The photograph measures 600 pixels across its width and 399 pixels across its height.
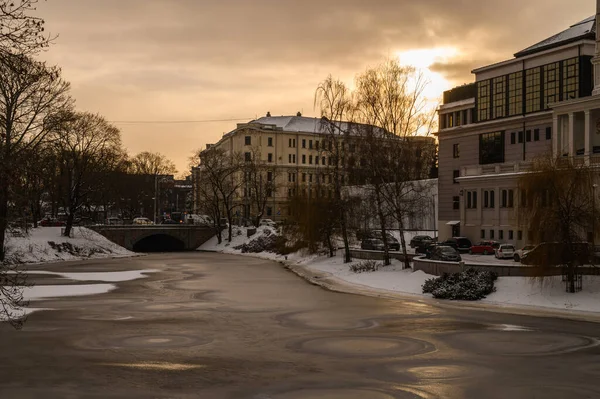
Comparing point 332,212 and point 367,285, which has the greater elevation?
point 332,212

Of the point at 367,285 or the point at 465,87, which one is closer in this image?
the point at 367,285

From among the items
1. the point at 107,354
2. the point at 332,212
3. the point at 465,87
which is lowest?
the point at 107,354

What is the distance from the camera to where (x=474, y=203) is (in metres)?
74.1

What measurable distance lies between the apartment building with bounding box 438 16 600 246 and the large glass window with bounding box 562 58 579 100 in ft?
0.32

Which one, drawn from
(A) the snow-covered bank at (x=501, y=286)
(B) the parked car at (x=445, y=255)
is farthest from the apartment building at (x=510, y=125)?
(A) the snow-covered bank at (x=501, y=286)

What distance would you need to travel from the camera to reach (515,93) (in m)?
77.4

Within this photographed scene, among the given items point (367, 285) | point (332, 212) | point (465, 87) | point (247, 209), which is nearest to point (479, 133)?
point (465, 87)

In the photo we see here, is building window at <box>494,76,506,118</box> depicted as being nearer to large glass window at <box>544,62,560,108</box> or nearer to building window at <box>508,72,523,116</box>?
building window at <box>508,72,523,116</box>

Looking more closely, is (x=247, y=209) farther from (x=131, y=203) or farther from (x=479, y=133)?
(x=479, y=133)

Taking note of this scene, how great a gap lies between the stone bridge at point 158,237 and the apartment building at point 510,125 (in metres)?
47.7

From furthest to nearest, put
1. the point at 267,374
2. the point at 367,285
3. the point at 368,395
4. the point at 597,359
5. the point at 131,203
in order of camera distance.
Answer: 1. the point at 131,203
2. the point at 367,285
3. the point at 597,359
4. the point at 267,374
5. the point at 368,395

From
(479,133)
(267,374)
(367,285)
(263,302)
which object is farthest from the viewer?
(479,133)

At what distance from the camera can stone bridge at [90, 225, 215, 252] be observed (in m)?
106

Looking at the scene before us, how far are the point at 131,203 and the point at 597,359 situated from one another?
134 metres
